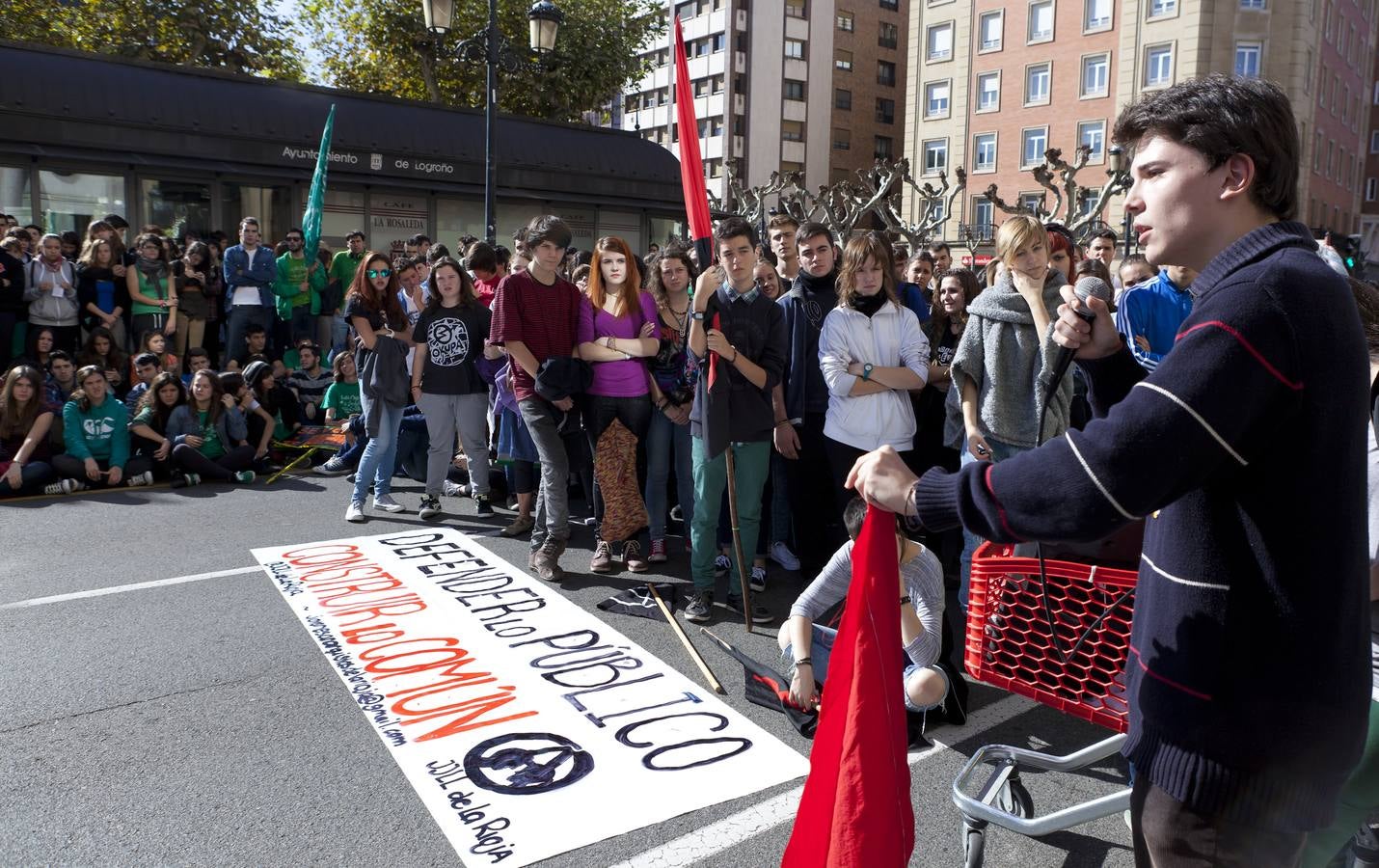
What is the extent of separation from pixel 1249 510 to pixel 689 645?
3.45 metres

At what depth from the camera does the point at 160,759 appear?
362 cm

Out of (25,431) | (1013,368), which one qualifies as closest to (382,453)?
(25,431)

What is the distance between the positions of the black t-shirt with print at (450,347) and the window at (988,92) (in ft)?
140

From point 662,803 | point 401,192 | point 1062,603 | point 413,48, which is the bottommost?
point 662,803

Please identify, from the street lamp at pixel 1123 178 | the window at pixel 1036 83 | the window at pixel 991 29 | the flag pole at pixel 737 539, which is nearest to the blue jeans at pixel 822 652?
the flag pole at pixel 737 539

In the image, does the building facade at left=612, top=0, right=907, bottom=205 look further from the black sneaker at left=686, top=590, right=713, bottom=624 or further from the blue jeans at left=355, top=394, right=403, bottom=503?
the black sneaker at left=686, top=590, right=713, bottom=624

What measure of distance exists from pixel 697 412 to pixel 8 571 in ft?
13.7

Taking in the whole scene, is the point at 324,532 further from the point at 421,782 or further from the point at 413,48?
the point at 413,48

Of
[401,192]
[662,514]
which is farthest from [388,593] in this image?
[401,192]

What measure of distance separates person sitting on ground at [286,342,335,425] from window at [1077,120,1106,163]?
36693 millimetres

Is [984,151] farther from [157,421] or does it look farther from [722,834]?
[722,834]

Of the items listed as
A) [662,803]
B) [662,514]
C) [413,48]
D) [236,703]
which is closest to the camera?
[662,803]

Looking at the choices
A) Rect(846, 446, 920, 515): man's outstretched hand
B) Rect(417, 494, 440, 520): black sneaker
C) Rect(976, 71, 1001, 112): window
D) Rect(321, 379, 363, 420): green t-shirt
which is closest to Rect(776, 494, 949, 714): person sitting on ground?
Rect(846, 446, 920, 515): man's outstretched hand

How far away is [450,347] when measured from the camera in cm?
756
